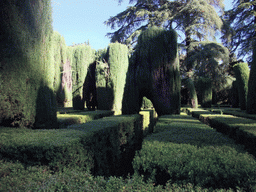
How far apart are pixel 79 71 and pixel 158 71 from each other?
8084 mm

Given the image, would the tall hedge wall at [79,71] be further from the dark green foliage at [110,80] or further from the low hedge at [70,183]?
the low hedge at [70,183]

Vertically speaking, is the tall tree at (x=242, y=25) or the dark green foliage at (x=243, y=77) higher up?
the tall tree at (x=242, y=25)

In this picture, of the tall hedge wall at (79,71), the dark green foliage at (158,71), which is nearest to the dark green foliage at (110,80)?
the tall hedge wall at (79,71)

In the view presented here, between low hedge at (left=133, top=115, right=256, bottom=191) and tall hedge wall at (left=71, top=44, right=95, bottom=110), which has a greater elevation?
tall hedge wall at (left=71, top=44, right=95, bottom=110)

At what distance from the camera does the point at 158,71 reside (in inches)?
306

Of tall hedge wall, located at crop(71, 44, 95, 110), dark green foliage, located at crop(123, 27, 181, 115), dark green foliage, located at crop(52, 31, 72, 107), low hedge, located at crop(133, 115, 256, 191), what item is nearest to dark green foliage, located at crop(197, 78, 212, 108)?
dark green foliage, located at crop(123, 27, 181, 115)

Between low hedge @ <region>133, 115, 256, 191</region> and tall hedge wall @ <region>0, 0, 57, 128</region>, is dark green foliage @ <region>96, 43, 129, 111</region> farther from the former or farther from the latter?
low hedge @ <region>133, 115, 256, 191</region>

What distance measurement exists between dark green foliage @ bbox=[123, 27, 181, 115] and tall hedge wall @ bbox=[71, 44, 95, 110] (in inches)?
277

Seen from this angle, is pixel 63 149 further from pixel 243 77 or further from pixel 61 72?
pixel 243 77

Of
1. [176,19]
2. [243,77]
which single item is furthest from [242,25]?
[243,77]

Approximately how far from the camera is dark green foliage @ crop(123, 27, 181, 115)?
7785mm

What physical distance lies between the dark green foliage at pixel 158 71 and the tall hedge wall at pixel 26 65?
144 inches

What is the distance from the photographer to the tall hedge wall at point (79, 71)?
46.1ft

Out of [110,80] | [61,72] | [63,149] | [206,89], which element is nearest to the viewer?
[63,149]
